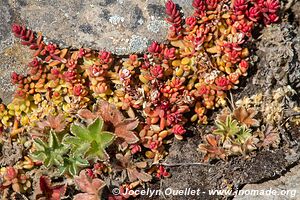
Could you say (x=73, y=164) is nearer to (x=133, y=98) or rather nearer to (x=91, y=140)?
(x=91, y=140)

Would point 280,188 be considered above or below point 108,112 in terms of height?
below

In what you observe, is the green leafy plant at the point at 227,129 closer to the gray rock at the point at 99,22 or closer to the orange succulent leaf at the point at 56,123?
the gray rock at the point at 99,22

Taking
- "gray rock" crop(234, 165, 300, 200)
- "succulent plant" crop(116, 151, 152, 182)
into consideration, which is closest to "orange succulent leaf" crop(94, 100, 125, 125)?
"succulent plant" crop(116, 151, 152, 182)

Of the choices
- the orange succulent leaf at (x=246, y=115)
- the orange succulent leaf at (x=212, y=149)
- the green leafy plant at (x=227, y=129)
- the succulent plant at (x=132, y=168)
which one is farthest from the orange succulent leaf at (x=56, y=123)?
the orange succulent leaf at (x=246, y=115)

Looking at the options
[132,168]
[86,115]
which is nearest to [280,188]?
[132,168]

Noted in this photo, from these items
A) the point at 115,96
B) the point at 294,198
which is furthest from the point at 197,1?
the point at 294,198

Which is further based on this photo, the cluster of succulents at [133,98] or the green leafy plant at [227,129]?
the green leafy plant at [227,129]

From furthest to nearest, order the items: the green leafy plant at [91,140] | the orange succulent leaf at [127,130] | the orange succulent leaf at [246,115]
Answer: the orange succulent leaf at [246,115] → the orange succulent leaf at [127,130] → the green leafy plant at [91,140]
